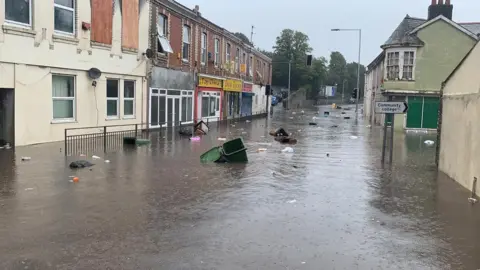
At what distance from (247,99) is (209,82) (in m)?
14.2

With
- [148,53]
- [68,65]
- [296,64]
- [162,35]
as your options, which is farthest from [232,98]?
[296,64]

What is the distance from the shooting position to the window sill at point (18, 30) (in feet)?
46.8

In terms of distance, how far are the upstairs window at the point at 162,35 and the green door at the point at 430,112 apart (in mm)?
17534

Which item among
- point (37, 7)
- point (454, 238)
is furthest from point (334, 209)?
point (37, 7)

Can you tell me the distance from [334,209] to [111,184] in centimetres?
467

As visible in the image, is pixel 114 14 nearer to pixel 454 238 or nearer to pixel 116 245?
pixel 116 245

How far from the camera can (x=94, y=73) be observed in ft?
60.8

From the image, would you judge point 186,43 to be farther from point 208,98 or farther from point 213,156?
point 213,156

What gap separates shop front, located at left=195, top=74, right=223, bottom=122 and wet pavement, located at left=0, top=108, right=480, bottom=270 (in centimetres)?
1826

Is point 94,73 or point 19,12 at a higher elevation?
point 19,12

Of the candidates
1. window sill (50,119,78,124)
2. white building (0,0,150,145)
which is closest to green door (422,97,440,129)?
white building (0,0,150,145)

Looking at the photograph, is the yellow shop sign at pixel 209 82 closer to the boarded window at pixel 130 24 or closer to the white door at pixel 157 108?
the white door at pixel 157 108

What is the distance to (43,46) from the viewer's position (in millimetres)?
15852

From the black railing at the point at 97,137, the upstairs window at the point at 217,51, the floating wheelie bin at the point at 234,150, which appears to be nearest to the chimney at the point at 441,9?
the upstairs window at the point at 217,51
